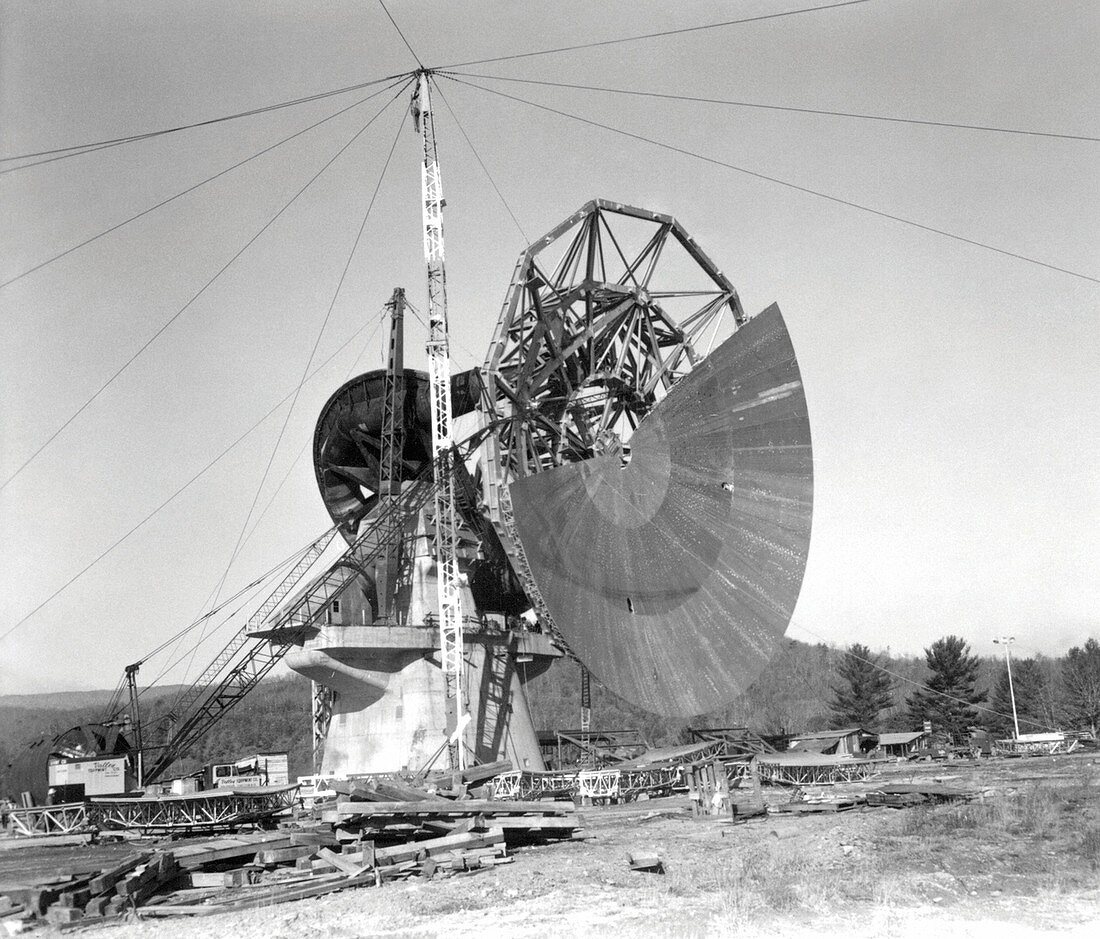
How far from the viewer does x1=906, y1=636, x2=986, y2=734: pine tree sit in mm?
81688

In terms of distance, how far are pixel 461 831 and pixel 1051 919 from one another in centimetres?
1117

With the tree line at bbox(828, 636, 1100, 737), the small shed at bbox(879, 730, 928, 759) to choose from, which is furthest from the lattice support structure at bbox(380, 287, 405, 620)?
the tree line at bbox(828, 636, 1100, 737)

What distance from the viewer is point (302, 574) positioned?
127ft

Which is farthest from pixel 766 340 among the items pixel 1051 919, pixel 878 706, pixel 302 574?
pixel 878 706

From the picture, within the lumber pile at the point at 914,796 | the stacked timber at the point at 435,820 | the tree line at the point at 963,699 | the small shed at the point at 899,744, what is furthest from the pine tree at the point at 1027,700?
the stacked timber at the point at 435,820

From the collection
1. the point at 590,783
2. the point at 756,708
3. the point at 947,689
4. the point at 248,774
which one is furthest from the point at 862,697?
the point at 248,774

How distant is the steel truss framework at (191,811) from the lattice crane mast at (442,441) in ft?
19.4

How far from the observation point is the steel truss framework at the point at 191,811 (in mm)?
29766

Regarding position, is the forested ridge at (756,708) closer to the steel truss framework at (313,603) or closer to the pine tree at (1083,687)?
the pine tree at (1083,687)

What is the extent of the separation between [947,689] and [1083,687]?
1318 cm

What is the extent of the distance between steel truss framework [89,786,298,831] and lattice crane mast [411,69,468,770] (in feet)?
19.4

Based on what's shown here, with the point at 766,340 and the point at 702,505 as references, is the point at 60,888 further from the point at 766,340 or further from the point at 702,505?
the point at 766,340

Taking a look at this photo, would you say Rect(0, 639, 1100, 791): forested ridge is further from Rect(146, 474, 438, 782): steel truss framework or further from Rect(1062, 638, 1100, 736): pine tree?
Rect(146, 474, 438, 782): steel truss framework

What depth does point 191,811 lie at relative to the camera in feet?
99.4
